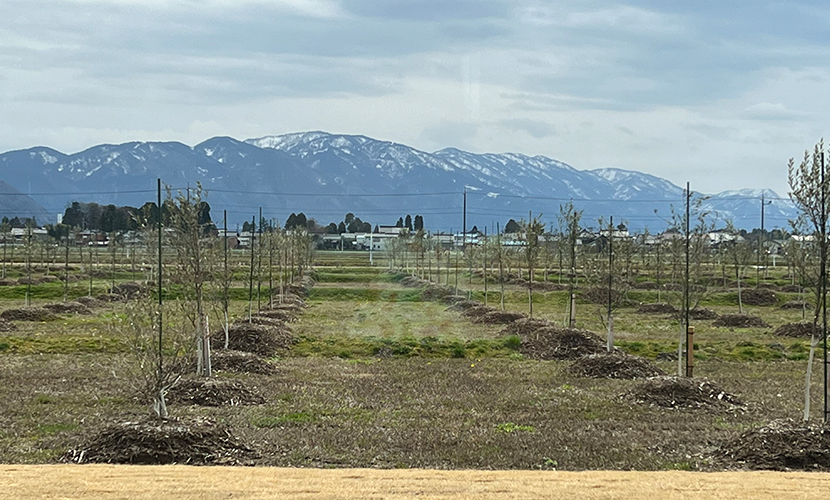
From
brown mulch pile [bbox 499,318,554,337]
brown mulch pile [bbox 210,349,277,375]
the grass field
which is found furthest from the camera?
brown mulch pile [bbox 499,318,554,337]

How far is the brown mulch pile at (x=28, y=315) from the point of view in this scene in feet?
96.8

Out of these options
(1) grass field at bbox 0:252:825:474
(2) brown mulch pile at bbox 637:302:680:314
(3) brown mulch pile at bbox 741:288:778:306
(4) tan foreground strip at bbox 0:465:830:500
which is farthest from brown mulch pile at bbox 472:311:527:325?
(4) tan foreground strip at bbox 0:465:830:500

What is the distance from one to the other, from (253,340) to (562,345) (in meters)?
7.86

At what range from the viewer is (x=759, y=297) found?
137ft

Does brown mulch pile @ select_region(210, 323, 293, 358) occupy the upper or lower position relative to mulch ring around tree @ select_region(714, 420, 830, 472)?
lower

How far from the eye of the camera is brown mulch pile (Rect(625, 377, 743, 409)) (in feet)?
46.4

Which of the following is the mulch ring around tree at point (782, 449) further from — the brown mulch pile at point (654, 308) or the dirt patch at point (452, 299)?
the brown mulch pile at point (654, 308)

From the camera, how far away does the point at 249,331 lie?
72.0 ft

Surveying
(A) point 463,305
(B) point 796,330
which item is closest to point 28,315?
(A) point 463,305

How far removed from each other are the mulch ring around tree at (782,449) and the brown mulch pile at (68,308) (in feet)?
91.5

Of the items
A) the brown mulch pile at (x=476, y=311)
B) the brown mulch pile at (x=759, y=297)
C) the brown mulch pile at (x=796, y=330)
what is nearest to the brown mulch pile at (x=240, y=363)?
the brown mulch pile at (x=476, y=311)

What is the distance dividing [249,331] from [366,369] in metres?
4.46

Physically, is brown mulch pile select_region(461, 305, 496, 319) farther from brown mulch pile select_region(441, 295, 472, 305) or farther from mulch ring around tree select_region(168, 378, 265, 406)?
mulch ring around tree select_region(168, 378, 265, 406)

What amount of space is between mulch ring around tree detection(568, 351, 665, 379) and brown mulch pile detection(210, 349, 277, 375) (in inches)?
260
